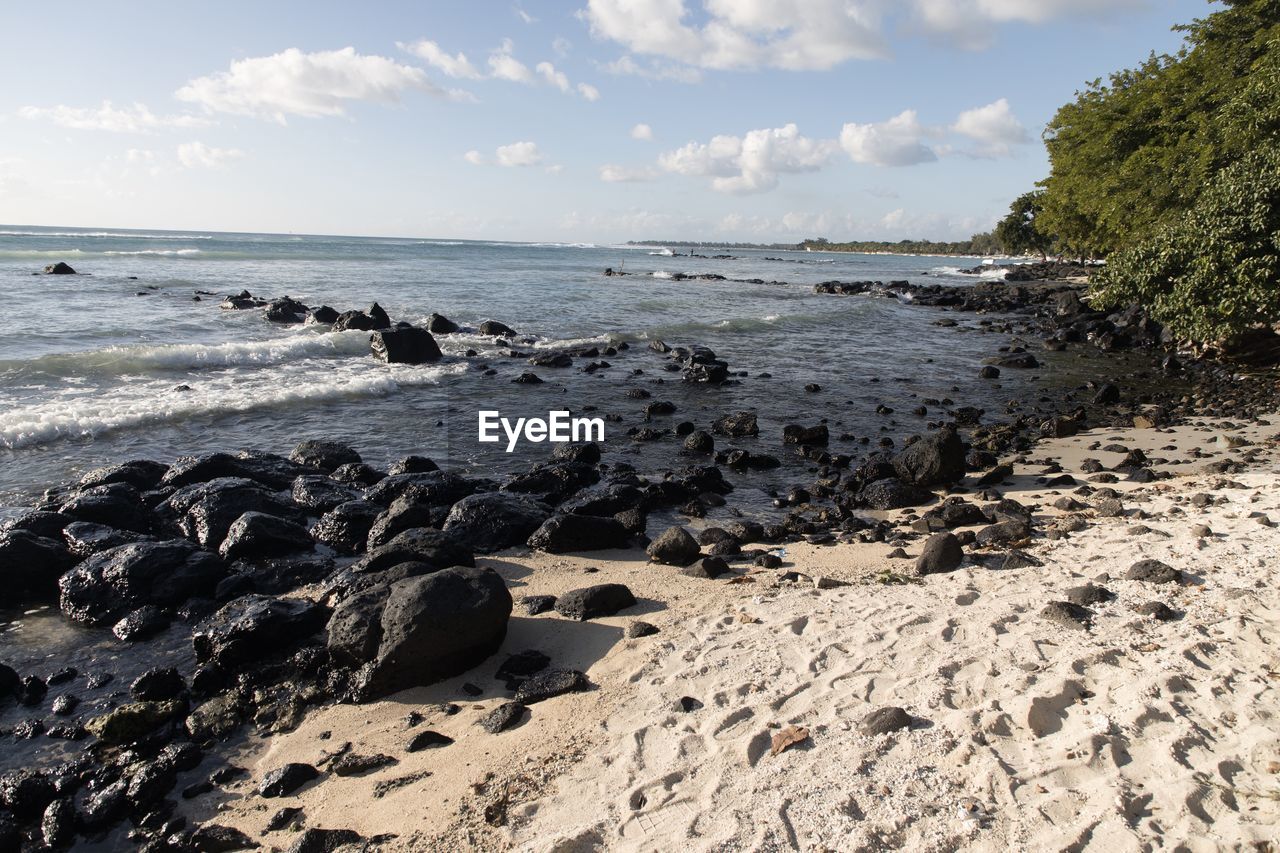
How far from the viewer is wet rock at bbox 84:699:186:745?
5.42 metres

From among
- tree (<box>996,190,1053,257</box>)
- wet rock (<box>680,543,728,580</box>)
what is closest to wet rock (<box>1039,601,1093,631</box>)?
wet rock (<box>680,543,728,580</box>)

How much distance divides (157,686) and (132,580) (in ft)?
6.28

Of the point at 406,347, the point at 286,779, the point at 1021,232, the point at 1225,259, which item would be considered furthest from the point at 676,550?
the point at 1021,232

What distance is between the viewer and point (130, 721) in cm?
550

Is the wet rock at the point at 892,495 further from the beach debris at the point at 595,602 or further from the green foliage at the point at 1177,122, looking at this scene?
the green foliage at the point at 1177,122

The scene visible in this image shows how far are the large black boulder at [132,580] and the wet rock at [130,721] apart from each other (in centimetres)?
185

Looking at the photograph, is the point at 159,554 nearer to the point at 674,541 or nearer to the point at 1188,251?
the point at 674,541

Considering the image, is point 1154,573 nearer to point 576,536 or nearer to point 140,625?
point 576,536

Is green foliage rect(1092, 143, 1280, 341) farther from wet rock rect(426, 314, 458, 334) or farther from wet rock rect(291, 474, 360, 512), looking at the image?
wet rock rect(426, 314, 458, 334)

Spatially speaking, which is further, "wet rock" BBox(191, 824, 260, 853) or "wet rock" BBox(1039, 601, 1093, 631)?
"wet rock" BBox(1039, 601, 1093, 631)

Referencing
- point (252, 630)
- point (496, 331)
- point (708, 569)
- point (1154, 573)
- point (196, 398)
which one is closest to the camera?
point (252, 630)

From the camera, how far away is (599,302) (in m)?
40.3

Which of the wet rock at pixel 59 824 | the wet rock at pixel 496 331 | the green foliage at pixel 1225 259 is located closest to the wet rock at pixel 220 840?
the wet rock at pixel 59 824

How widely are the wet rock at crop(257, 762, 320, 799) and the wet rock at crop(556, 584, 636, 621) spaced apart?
8.62 ft
